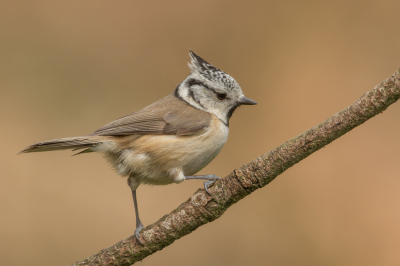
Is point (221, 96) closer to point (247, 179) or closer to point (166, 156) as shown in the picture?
point (166, 156)

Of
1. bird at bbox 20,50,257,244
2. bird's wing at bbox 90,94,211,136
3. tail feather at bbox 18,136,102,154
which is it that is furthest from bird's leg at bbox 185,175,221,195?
tail feather at bbox 18,136,102,154

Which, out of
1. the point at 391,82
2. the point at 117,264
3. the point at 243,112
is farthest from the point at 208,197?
the point at 243,112

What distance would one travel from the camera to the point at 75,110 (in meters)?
3.88

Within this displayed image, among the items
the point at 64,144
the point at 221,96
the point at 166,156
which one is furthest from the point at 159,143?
the point at 221,96

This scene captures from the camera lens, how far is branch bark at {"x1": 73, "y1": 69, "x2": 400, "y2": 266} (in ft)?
4.61

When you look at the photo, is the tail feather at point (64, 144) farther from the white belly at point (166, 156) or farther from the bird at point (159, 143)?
the white belly at point (166, 156)

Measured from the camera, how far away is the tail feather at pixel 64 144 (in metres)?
2.09

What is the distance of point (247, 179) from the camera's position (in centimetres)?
161

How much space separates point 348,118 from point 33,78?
355 cm

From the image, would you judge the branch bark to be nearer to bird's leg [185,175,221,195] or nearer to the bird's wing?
bird's leg [185,175,221,195]

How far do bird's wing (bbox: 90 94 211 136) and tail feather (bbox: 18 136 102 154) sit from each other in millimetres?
94

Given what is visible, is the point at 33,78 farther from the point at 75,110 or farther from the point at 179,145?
the point at 179,145

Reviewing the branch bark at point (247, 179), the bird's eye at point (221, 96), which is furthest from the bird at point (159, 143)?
the branch bark at point (247, 179)

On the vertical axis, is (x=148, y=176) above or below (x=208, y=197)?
above
